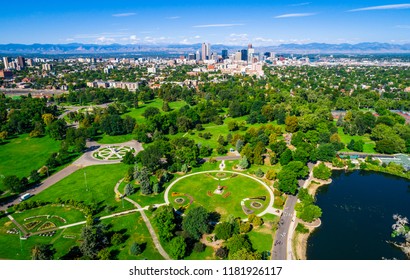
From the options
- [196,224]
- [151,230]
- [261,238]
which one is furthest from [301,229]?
[151,230]

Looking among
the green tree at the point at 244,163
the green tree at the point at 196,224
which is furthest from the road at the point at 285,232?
the green tree at the point at 244,163

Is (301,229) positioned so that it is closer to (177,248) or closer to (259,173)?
(259,173)

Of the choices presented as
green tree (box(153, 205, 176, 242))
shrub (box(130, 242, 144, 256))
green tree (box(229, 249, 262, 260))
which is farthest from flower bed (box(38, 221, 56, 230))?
green tree (box(229, 249, 262, 260))

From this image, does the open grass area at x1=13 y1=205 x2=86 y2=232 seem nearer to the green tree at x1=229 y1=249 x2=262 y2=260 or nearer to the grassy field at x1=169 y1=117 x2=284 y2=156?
the green tree at x1=229 y1=249 x2=262 y2=260

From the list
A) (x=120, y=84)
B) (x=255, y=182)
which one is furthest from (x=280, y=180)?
(x=120, y=84)

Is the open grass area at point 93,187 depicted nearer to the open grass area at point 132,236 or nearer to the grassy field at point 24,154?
the open grass area at point 132,236
